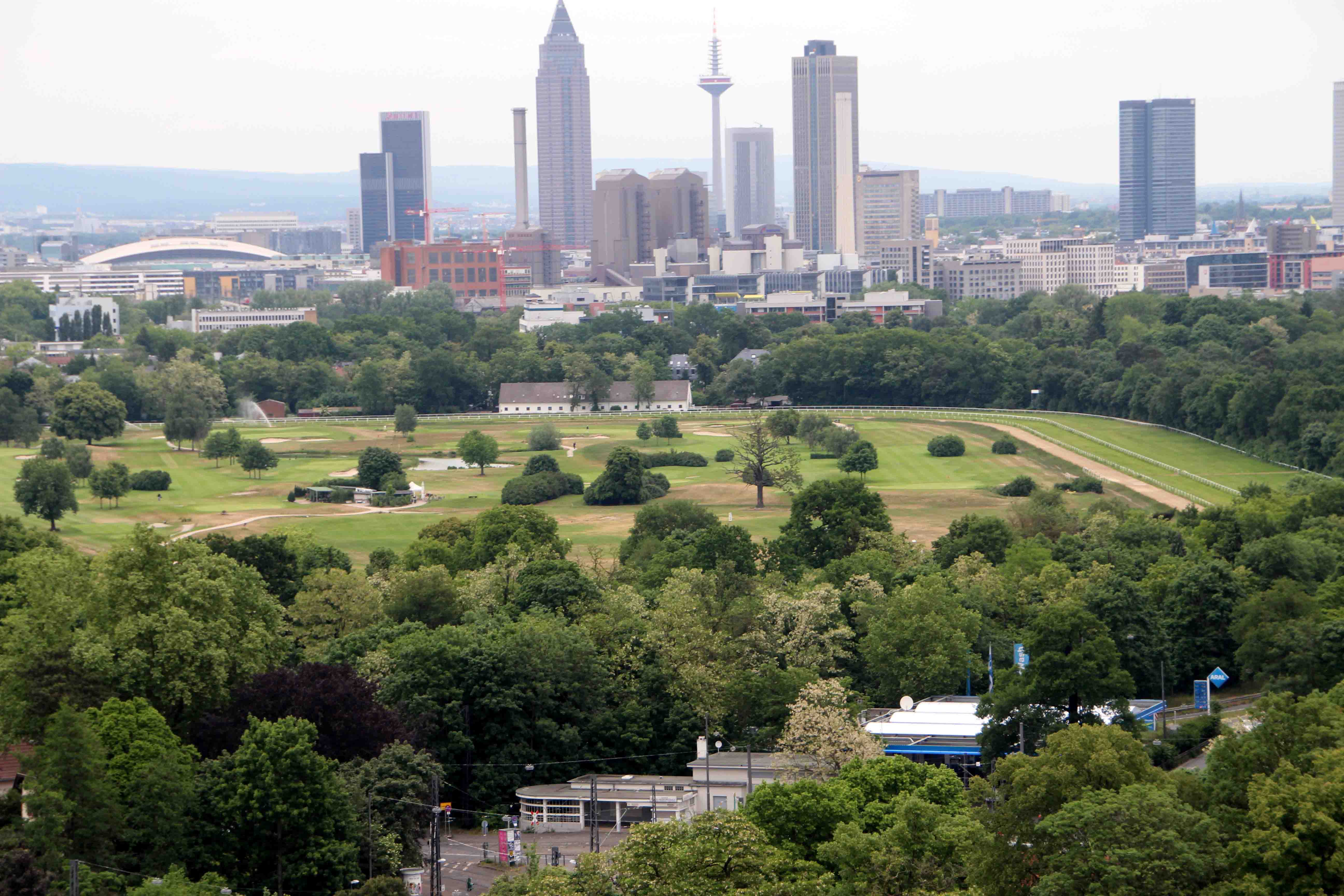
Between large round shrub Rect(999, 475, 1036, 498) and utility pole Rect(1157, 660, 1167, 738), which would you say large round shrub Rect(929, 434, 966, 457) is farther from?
utility pole Rect(1157, 660, 1167, 738)

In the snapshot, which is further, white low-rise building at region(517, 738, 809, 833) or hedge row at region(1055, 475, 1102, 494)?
hedge row at region(1055, 475, 1102, 494)

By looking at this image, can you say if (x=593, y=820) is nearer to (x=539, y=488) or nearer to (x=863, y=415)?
(x=539, y=488)

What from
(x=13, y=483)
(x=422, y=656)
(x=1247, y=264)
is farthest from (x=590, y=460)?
(x=1247, y=264)

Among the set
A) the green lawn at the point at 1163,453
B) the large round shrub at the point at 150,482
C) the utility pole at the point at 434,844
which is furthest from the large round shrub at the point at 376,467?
the utility pole at the point at 434,844

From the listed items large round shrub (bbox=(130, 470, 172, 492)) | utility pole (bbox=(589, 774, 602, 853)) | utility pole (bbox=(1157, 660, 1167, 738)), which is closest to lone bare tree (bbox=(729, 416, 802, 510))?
large round shrub (bbox=(130, 470, 172, 492))

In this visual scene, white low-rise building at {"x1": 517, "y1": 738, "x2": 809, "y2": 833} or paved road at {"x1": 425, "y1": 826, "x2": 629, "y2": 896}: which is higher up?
white low-rise building at {"x1": 517, "y1": 738, "x2": 809, "y2": 833}

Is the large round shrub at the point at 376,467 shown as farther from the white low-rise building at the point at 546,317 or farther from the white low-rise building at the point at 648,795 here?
the white low-rise building at the point at 546,317

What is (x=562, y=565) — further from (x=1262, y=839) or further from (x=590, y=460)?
(x=590, y=460)
